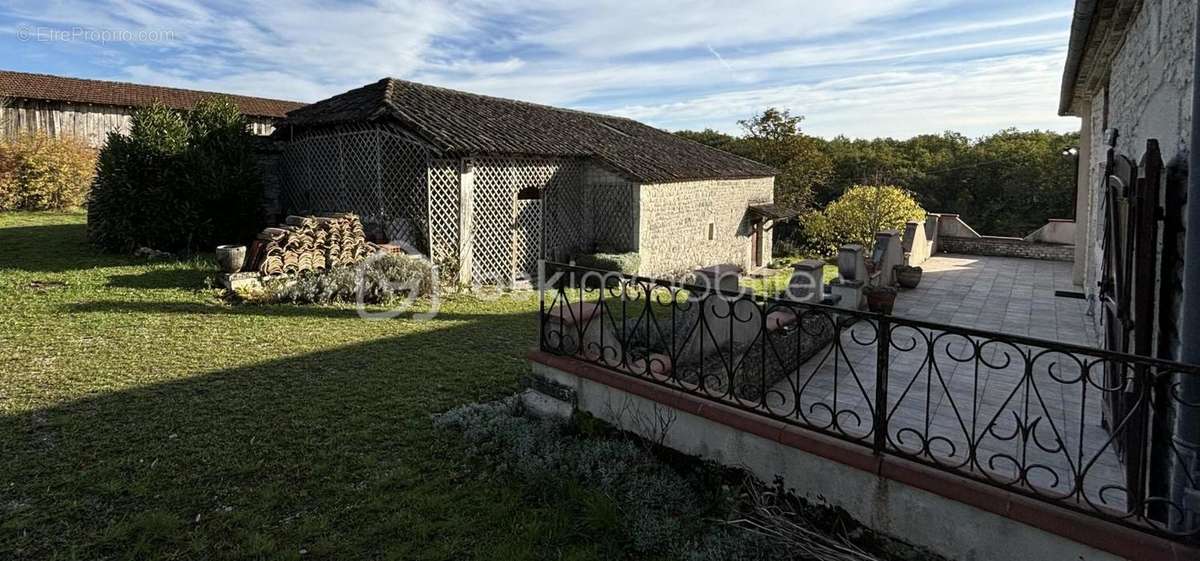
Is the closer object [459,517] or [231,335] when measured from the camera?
[459,517]

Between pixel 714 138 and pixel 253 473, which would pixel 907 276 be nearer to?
A: pixel 253 473

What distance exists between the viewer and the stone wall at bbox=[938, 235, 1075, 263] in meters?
17.2

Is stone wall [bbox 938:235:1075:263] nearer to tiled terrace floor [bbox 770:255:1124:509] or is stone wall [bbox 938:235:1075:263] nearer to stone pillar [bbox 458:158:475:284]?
tiled terrace floor [bbox 770:255:1124:509]

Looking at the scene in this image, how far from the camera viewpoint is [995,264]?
16.3 metres

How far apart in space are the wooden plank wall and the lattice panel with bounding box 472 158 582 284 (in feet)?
44.3

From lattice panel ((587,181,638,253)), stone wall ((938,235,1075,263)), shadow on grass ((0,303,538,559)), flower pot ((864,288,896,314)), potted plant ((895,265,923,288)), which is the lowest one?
shadow on grass ((0,303,538,559))

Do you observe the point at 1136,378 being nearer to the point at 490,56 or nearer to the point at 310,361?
the point at 310,361

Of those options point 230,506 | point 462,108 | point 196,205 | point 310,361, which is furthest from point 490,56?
point 230,506

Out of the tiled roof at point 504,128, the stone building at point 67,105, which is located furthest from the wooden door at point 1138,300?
the stone building at point 67,105

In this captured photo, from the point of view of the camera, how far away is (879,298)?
9461 mm

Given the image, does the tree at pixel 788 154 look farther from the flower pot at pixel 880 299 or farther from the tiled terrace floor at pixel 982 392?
the flower pot at pixel 880 299

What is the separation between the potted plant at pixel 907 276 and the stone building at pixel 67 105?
69.0ft

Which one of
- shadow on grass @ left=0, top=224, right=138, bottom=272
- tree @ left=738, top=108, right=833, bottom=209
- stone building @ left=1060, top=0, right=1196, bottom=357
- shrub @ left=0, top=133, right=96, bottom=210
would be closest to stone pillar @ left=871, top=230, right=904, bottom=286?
stone building @ left=1060, top=0, right=1196, bottom=357

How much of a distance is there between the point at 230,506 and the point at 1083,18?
7995 mm
